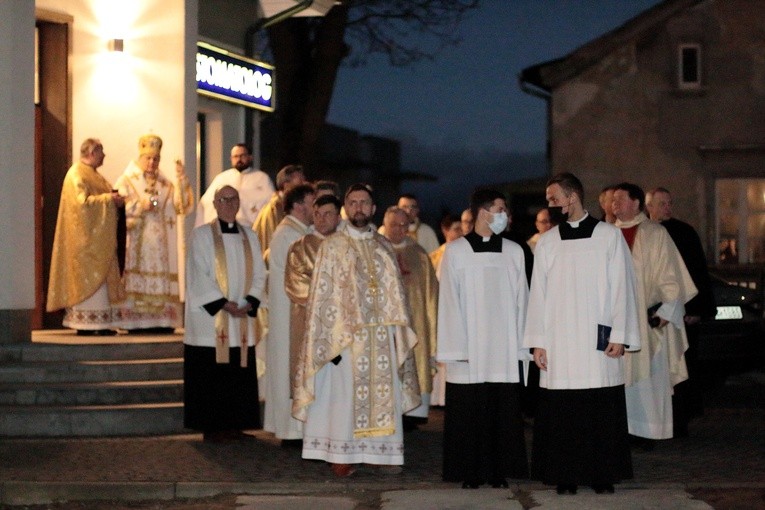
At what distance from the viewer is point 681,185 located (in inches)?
1106

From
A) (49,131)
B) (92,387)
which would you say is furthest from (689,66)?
(92,387)

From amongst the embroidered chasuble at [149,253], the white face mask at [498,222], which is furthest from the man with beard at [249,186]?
the white face mask at [498,222]

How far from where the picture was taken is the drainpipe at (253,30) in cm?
1831

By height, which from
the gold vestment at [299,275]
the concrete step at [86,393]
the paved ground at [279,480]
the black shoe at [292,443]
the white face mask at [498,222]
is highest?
the white face mask at [498,222]

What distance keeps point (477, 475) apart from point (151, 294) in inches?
224

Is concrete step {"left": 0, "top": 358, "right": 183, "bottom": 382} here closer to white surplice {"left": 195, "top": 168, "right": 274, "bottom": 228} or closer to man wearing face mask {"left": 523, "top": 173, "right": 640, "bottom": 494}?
white surplice {"left": 195, "top": 168, "right": 274, "bottom": 228}

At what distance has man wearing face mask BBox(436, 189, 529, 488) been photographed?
10055 mm

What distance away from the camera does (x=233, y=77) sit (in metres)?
17.6

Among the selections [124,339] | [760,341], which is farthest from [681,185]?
[124,339]

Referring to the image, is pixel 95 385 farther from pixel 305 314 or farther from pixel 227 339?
pixel 305 314

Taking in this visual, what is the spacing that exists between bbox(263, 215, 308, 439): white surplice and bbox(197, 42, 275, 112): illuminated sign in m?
4.91

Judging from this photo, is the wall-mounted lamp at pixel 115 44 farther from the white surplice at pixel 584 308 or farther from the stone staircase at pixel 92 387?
the white surplice at pixel 584 308

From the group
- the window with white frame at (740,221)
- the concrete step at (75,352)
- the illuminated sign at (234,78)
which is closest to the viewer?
the concrete step at (75,352)

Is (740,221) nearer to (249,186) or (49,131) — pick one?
(249,186)
